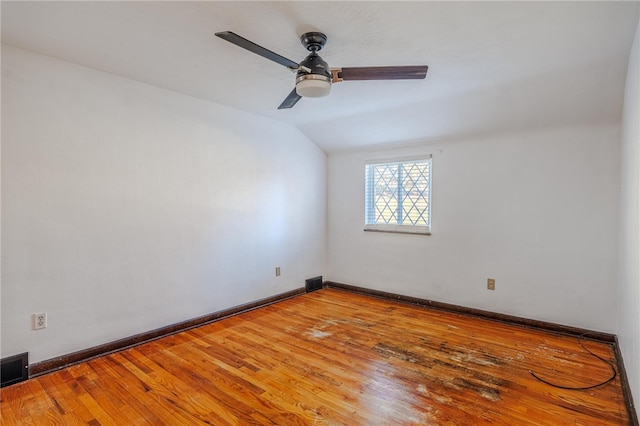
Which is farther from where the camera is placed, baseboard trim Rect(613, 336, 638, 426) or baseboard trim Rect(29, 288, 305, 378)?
baseboard trim Rect(29, 288, 305, 378)

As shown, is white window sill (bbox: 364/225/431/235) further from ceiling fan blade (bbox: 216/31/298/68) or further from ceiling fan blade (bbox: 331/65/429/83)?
ceiling fan blade (bbox: 216/31/298/68)

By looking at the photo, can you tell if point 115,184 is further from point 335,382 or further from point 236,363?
point 335,382

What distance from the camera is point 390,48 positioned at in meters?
2.13

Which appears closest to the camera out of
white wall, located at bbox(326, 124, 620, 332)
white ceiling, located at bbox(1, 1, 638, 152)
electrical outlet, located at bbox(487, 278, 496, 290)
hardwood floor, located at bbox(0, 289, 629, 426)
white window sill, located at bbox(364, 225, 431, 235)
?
white ceiling, located at bbox(1, 1, 638, 152)

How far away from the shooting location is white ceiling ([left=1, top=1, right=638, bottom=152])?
176cm

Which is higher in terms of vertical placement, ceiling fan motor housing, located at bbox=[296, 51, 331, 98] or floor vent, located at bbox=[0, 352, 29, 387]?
ceiling fan motor housing, located at bbox=[296, 51, 331, 98]

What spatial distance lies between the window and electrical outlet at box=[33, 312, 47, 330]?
3331mm

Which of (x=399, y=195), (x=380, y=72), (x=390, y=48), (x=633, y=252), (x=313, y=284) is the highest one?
(x=390, y=48)

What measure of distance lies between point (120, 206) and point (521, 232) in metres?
3.66

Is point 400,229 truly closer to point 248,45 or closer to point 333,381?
point 333,381

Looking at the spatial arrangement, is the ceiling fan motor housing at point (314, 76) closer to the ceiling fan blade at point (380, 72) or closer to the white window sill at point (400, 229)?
the ceiling fan blade at point (380, 72)

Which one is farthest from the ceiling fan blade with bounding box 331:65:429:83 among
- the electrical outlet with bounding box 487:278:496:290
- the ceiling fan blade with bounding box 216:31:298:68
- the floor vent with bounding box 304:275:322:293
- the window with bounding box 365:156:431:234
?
the floor vent with bounding box 304:275:322:293

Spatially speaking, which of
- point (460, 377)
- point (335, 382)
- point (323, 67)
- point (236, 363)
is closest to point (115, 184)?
point (236, 363)

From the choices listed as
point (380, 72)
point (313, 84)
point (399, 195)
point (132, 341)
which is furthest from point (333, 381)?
point (399, 195)
